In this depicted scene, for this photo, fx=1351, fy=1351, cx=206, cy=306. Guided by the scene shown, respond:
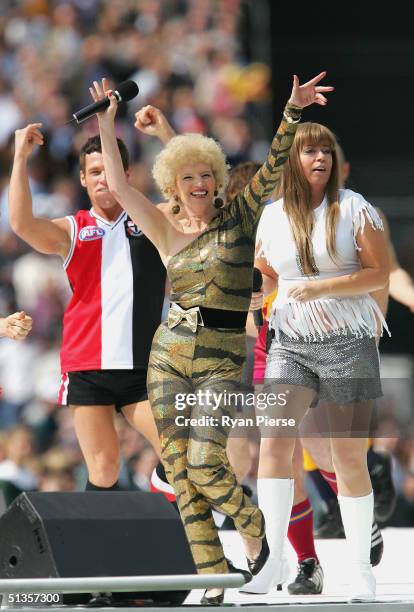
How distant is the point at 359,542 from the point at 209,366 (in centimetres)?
85

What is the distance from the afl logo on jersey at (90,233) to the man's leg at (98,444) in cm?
72

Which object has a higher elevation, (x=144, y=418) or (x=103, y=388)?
(x=103, y=388)

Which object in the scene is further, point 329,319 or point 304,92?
point 329,319

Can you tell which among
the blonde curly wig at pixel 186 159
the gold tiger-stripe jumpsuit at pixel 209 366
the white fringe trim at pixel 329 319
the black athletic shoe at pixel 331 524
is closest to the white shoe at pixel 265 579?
the gold tiger-stripe jumpsuit at pixel 209 366

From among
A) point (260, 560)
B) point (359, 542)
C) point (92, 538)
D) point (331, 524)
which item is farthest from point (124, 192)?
point (331, 524)

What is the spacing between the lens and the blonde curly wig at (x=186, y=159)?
4.93 metres

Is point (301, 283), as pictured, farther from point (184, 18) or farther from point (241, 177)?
point (184, 18)

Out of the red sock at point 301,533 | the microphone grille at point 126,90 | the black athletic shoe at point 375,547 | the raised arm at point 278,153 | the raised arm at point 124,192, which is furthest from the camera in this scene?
the black athletic shoe at point 375,547

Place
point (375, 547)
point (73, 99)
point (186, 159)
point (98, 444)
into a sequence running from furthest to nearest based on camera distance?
point (73, 99), point (375, 547), point (98, 444), point (186, 159)

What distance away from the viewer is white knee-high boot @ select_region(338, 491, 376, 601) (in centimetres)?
483

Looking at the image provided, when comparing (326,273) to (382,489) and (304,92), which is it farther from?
(382,489)

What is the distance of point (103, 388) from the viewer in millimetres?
5637

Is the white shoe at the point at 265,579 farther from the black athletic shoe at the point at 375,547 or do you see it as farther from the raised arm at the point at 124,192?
the raised arm at the point at 124,192

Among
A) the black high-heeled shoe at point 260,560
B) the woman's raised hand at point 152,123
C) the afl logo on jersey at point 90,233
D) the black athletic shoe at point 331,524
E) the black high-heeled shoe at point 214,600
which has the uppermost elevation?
the woman's raised hand at point 152,123
